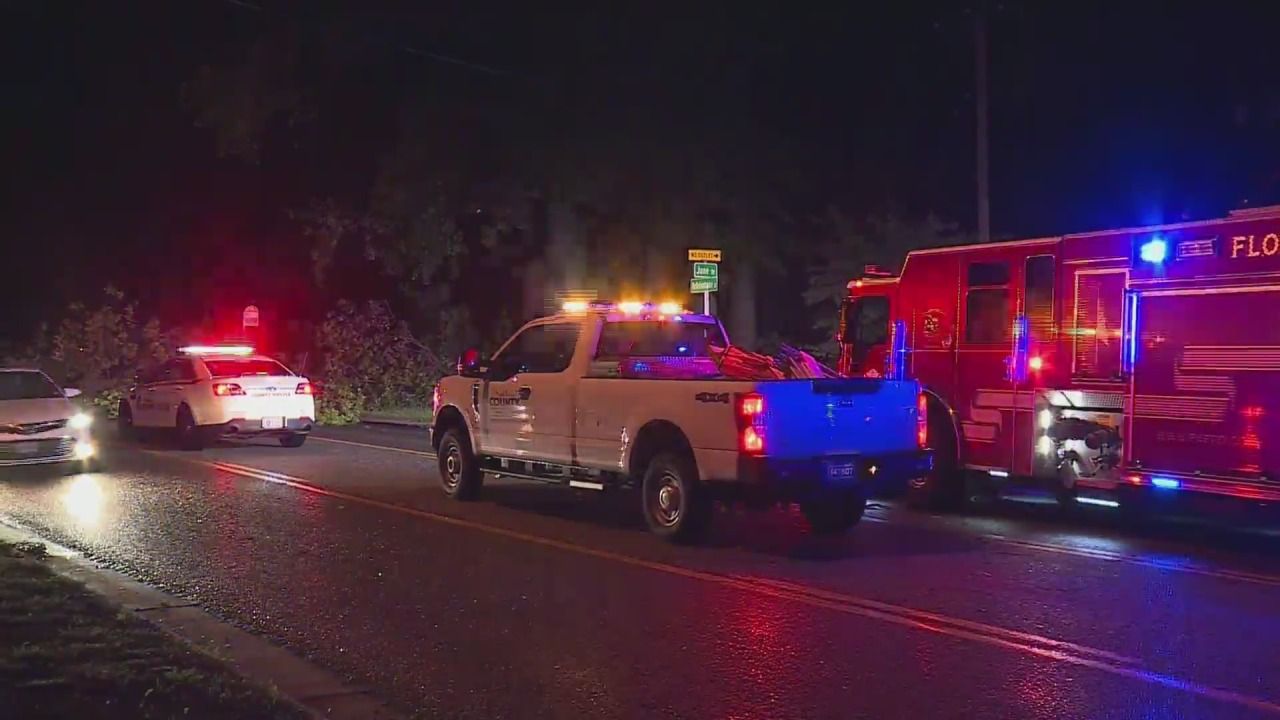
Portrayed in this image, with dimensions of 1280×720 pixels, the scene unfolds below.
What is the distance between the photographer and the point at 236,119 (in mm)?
25469

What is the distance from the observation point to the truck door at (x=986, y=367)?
1261 cm

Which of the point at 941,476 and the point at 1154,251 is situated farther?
the point at 941,476

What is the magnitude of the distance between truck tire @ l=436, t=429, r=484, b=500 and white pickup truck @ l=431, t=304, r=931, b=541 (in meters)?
0.01

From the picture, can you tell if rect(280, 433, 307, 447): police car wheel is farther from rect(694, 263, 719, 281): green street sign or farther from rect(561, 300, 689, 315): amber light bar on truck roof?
rect(561, 300, 689, 315): amber light bar on truck roof

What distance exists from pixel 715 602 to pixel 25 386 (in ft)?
38.6


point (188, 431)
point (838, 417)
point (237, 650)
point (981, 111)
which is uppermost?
point (981, 111)

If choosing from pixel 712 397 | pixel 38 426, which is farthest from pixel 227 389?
pixel 712 397

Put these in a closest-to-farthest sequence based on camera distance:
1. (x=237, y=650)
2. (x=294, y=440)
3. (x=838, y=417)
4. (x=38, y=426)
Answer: (x=237, y=650) → (x=838, y=417) → (x=38, y=426) → (x=294, y=440)

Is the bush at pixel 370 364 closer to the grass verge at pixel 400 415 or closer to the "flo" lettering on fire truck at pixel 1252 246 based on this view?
the grass verge at pixel 400 415

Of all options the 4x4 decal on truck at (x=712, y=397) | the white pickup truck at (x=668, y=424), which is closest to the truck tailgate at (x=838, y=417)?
the white pickup truck at (x=668, y=424)

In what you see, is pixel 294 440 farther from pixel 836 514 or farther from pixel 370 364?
pixel 836 514

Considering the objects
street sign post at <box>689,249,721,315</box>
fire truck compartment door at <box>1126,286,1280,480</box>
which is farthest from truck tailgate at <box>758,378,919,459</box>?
street sign post at <box>689,249,721,315</box>

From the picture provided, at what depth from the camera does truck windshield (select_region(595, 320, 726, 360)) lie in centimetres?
1211

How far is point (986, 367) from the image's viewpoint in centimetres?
1283
